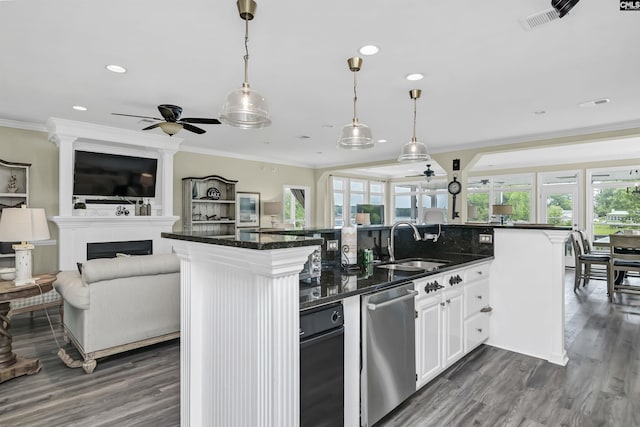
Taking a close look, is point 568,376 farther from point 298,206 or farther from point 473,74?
point 298,206

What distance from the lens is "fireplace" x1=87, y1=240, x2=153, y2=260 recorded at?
520cm

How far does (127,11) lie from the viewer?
7.19ft

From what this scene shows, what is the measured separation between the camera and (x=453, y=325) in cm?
279

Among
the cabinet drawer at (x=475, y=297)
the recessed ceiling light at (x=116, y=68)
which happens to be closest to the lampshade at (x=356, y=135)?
the cabinet drawer at (x=475, y=297)

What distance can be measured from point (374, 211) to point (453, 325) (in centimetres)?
838

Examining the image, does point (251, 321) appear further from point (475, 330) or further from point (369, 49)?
point (475, 330)

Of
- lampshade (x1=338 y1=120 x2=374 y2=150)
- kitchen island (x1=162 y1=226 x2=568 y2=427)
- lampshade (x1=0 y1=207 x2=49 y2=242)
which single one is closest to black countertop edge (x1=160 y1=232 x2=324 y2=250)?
kitchen island (x1=162 y1=226 x2=568 y2=427)

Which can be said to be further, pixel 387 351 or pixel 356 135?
pixel 356 135

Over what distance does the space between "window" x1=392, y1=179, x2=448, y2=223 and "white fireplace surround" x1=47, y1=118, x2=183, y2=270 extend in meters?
7.63

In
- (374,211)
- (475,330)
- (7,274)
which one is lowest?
(475,330)

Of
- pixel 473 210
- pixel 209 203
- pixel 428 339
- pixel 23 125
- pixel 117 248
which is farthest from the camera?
pixel 473 210

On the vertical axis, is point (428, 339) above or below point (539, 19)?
below

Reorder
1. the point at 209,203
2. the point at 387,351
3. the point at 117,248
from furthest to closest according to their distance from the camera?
the point at 209,203 < the point at 117,248 < the point at 387,351

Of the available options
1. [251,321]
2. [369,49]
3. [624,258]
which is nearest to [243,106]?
[251,321]
